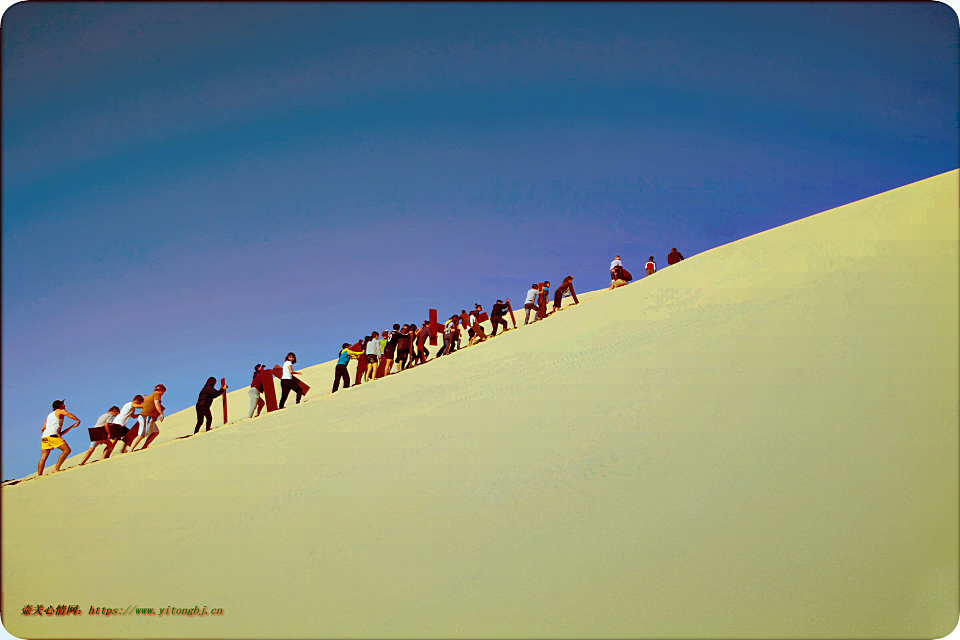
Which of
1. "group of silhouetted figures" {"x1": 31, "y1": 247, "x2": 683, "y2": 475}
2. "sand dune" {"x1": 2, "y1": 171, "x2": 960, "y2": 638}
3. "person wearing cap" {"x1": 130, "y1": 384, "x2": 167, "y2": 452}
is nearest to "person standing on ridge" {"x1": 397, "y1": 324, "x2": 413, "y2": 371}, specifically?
"group of silhouetted figures" {"x1": 31, "y1": 247, "x2": 683, "y2": 475}

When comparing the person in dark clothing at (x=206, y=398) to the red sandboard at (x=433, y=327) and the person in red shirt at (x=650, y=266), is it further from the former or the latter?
the person in red shirt at (x=650, y=266)

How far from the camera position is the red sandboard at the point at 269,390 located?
1295cm

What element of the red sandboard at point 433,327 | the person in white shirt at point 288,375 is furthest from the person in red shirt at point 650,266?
the person in white shirt at point 288,375

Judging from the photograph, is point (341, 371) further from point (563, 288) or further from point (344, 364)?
point (563, 288)

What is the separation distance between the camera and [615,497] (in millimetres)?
5910

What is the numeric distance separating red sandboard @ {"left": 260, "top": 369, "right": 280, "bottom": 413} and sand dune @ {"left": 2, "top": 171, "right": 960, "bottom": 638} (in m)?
2.78

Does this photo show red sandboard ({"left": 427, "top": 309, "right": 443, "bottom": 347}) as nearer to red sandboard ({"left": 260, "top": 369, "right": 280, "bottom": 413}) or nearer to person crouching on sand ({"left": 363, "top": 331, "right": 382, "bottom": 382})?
person crouching on sand ({"left": 363, "top": 331, "right": 382, "bottom": 382})

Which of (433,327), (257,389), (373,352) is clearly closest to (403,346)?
(373,352)

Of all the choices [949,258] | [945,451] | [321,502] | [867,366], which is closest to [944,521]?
[945,451]

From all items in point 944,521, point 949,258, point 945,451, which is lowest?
point 944,521

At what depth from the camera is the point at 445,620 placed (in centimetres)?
481

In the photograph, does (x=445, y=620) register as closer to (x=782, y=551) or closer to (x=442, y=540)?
(x=442, y=540)

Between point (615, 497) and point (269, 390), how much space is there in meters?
9.67

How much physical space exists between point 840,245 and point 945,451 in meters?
5.09
